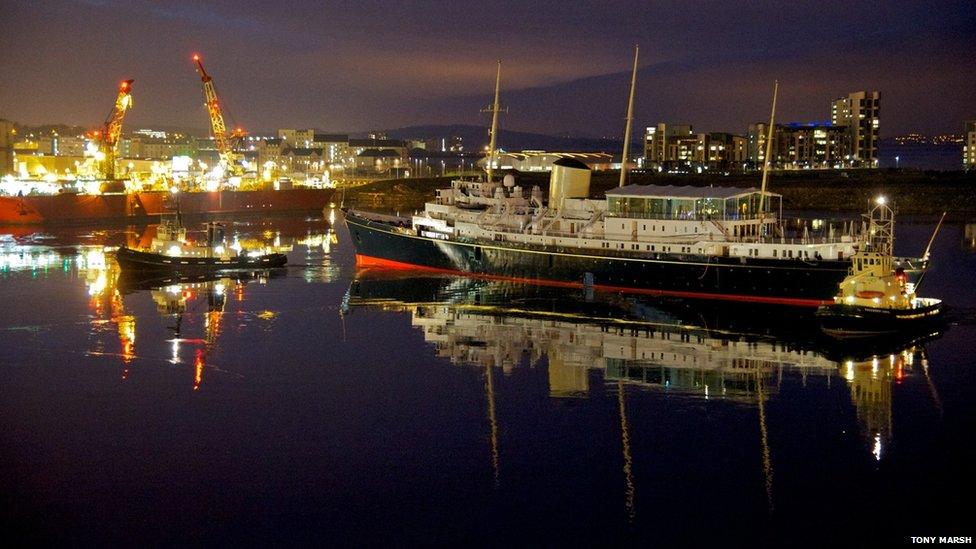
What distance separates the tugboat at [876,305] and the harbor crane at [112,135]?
225 ft

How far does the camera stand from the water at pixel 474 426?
47.3 ft

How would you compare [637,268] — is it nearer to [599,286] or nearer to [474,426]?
[599,286]

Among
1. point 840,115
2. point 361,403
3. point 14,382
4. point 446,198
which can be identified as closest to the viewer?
point 361,403

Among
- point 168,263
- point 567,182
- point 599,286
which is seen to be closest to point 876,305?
point 599,286

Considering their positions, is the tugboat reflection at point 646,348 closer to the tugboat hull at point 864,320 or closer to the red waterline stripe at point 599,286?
the tugboat hull at point 864,320

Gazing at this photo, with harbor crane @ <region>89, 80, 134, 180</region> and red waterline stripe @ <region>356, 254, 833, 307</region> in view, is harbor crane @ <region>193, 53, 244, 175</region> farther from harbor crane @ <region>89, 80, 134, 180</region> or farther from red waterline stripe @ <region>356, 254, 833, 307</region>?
red waterline stripe @ <region>356, 254, 833, 307</region>

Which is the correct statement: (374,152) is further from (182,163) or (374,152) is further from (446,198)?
(446,198)

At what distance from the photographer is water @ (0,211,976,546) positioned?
1441cm

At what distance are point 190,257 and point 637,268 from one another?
1823 cm

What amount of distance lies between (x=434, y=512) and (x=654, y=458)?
4.21 metres

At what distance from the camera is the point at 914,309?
2694 centimetres

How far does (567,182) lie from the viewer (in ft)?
131

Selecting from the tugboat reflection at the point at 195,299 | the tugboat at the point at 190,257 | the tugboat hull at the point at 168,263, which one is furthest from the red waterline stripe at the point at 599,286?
the tugboat hull at the point at 168,263

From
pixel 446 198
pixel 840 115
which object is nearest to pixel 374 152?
pixel 840 115
